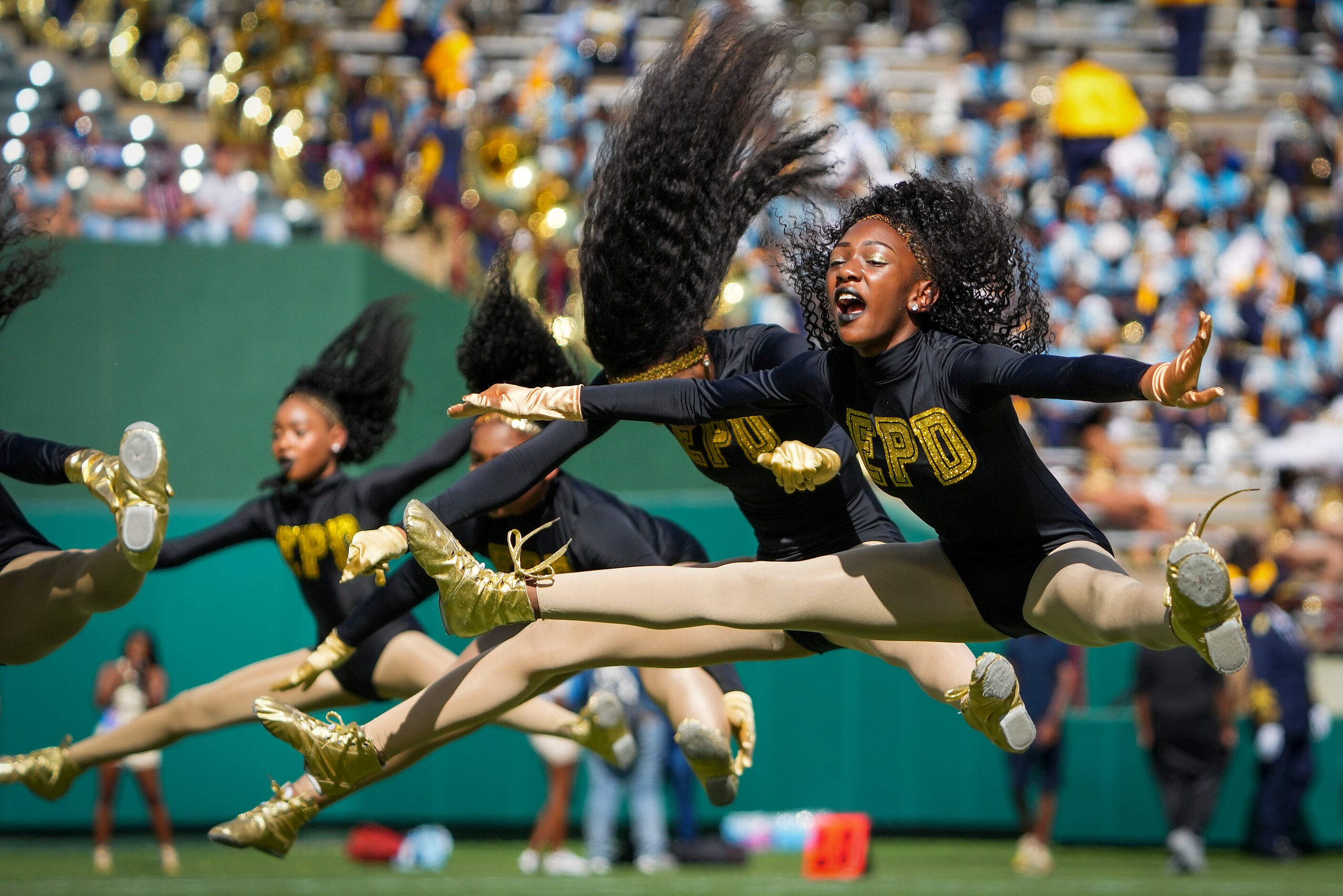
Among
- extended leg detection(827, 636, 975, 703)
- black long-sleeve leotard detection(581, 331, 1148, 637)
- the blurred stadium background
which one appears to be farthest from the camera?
the blurred stadium background

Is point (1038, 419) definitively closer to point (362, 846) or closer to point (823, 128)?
point (362, 846)

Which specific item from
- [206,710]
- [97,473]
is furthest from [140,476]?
[206,710]

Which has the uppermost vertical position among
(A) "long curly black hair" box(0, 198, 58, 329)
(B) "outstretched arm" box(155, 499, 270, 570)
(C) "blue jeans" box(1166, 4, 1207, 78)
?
(C) "blue jeans" box(1166, 4, 1207, 78)

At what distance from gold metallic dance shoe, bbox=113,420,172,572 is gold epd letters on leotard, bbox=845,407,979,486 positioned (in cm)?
196

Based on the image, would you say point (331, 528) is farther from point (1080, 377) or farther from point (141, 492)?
point (1080, 377)

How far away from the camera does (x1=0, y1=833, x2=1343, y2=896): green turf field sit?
8891 mm

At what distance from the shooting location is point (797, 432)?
5.08m

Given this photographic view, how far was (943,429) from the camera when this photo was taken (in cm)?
432

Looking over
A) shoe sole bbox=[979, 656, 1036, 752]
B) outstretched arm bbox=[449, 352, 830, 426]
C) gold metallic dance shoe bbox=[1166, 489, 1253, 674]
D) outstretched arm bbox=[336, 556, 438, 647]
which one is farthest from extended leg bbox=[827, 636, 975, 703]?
outstretched arm bbox=[336, 556, 438, 647]

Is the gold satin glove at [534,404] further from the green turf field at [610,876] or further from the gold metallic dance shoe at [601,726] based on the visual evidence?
the green turf field at [610,876]

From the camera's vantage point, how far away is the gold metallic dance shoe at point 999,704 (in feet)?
14.8

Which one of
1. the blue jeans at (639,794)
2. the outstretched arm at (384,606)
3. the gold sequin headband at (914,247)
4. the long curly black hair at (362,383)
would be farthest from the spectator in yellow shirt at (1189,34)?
the outstretched arm at (384,606)

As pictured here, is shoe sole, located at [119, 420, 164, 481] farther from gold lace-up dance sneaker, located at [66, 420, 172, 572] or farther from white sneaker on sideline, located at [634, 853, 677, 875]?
white sneaker on sideline, located at [634, 853, 677, 875]

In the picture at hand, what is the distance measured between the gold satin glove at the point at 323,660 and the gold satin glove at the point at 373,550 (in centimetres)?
68
